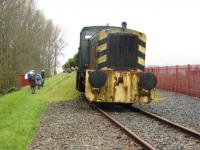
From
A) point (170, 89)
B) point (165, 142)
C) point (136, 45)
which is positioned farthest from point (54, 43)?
point (165, 142)

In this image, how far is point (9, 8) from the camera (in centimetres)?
4162

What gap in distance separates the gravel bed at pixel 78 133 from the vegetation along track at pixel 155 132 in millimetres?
334

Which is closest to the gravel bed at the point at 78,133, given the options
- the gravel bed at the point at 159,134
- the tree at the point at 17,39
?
the gravel bed at the point at 159,134

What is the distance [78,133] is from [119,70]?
5.47 m

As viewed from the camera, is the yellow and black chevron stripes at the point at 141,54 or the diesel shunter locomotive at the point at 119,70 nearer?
the diesel shunter locomotive at the point at 119,70

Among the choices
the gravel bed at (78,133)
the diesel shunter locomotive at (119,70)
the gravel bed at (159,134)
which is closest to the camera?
the gravel bed at (159,134)

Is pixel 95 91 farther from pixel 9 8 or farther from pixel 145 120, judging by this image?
pixel 9 8

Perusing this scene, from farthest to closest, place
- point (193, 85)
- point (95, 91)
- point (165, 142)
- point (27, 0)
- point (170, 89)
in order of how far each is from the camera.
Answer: point (27, 0)
point (170, 89)
point (193, 85)
point (95, 91)
point (165, 142)

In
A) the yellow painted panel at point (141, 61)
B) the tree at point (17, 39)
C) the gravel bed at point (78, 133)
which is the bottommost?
the gravel bed at point (78, 133)

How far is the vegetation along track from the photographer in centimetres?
955

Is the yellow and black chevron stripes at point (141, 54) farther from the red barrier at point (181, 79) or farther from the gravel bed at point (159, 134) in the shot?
the red barrier at point (181, 79)

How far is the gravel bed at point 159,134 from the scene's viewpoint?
31.2 feet

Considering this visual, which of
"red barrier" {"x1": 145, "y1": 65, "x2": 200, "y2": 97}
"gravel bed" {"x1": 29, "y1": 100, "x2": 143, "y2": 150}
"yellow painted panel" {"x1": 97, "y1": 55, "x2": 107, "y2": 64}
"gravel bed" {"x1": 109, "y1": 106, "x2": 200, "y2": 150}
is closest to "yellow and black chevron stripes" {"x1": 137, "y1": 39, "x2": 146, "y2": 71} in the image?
"yellow painted panel" {"x1": 97, "y1": 55, "x2": 107, "y2": 64}

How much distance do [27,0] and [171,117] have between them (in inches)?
1664
